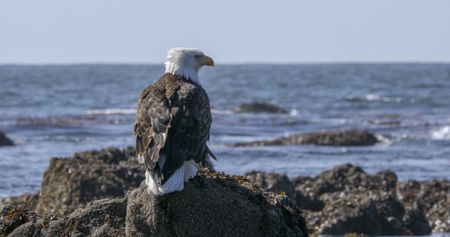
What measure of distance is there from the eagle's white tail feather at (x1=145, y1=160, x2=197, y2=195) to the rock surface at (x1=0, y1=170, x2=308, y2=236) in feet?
0.17

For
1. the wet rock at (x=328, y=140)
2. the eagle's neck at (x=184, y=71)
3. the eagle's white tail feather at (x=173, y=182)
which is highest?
the eagle's neck at (x=184, y=71)

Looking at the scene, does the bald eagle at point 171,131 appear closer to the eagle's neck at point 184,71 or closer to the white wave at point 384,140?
the eagle's neck at point 184,71

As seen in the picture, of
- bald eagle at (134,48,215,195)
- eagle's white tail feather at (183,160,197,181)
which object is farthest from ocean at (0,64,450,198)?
eagle's white tail feather at (183,160,197,181)

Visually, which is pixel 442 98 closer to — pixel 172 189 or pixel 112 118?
pixel 112 118

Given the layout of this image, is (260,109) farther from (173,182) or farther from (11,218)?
(173,182)

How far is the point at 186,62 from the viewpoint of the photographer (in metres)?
8.20

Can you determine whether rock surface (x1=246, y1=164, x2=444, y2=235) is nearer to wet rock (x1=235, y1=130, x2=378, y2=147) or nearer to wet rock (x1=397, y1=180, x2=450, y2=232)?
wet rock (x1=397, y1=180, x2=450, y2=232)

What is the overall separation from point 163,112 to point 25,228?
4.25 feet

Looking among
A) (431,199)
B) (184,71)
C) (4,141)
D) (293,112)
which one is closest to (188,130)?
(184,71)

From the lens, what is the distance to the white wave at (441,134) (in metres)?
28.5

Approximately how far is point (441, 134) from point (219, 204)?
22891 millimetres

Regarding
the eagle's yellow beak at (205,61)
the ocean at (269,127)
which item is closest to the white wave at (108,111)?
the ocean at (269,127)

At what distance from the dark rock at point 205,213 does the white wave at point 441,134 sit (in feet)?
69.9

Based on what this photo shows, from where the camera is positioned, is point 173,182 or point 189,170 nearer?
point 173,182
